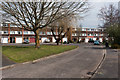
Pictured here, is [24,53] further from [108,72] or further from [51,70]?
[108,72]

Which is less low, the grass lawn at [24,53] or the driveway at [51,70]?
the grass lawn at [24,53]

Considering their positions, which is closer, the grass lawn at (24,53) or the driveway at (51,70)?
the driveway at (51,70)

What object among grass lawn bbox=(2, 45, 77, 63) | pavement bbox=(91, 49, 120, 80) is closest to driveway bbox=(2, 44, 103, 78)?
pavement bbox=(91, 49, 120, 80)

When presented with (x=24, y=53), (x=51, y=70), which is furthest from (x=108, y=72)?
(x=24, y=53)

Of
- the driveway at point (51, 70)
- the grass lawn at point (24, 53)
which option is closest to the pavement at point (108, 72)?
the driveway at point (51, 70)

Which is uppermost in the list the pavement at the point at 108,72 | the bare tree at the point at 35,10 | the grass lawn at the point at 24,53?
the bare tree at the point at 35,10

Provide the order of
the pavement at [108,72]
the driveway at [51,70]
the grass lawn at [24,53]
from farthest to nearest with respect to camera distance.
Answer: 1. the grass lawn at [24,53]
2. the driveway at [51,70]
3. the pavement at [108,72]

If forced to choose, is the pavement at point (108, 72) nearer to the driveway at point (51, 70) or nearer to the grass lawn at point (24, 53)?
the driveway at point (51, 70)

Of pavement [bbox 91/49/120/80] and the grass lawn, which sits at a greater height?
the grass lawn

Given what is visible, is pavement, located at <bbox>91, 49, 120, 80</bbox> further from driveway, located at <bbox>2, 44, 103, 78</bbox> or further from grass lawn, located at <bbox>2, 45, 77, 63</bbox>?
grass lawn, located at <bbox>2, 45, 77, 63</bbox>

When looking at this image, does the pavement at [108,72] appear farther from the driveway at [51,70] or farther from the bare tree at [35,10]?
the bare tree at [35,10]

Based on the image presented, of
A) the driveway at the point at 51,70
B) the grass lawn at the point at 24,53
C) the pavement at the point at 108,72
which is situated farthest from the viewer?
the grass lawn at the point at 24,53

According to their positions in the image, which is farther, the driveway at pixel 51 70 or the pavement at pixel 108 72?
the driveway at pixel 51 70

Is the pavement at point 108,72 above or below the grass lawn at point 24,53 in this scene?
below
